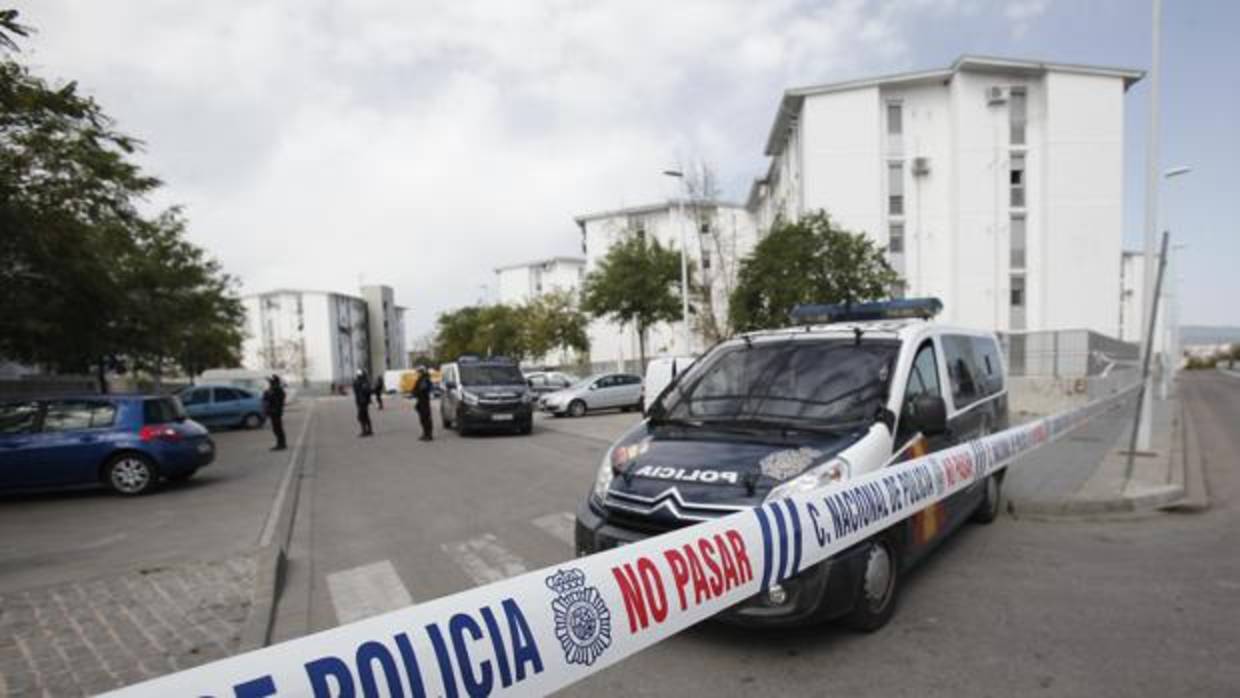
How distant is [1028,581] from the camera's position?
179 inches

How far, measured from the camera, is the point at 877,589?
3.67 metres

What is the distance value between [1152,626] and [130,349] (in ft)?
73.6

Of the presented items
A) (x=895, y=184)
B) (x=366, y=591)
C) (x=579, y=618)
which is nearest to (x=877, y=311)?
(x=579, y=618)

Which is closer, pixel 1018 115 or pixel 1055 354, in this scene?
pixel 1055 354

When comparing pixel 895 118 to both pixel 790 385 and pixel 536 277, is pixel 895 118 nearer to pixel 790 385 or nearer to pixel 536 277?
pixel 790 385

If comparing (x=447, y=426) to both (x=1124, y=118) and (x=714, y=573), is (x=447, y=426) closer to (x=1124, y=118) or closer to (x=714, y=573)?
(x=714, y=573)

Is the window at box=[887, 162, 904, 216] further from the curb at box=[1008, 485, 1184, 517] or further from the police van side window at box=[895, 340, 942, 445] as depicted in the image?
the police van side window at box=[895, 340, 942, 445]

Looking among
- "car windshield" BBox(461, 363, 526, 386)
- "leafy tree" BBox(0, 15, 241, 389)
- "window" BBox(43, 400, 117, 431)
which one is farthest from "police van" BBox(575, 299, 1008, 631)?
"car windshield" BBox(461, 363, 526, 386)

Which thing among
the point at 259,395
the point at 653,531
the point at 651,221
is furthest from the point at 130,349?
the point at 651,221

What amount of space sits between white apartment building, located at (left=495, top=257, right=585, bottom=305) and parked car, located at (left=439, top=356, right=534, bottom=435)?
5567cm

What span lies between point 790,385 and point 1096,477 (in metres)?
6.15

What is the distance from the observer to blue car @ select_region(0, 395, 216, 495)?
28.7 ft

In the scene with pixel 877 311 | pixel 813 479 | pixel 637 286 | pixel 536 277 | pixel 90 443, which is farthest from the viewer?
pixel 536 277

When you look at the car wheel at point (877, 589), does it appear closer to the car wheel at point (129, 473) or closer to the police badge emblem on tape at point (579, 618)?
the police badge emblem on tape at point (579, 618)
